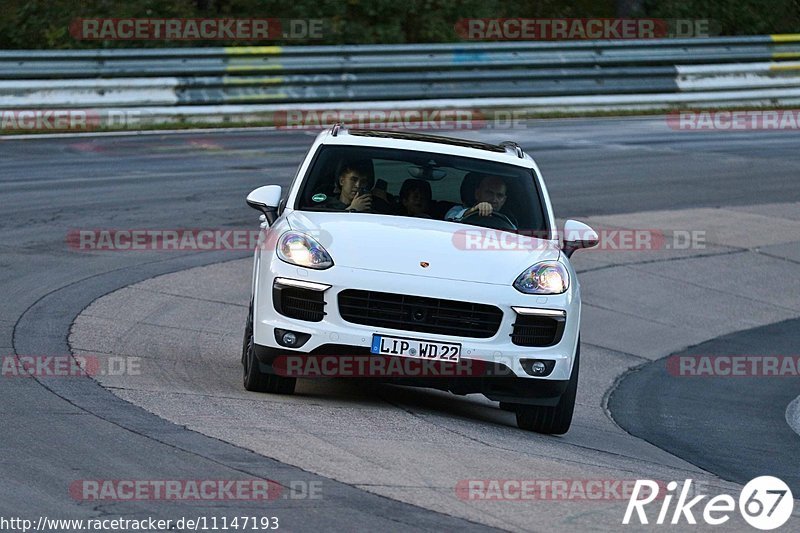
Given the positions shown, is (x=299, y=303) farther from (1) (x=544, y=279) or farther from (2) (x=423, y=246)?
(1) (x=544, y=279)

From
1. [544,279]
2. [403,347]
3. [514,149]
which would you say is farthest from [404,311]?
[514,149]

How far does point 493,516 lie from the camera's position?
235 inches

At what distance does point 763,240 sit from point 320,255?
32.8 feet

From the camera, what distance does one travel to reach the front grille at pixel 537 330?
802 cm

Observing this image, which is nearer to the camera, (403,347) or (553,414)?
(403,347)

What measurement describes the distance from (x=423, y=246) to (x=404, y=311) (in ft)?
1.59

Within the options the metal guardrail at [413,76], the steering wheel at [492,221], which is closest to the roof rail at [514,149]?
the steering wheel at [492,221]

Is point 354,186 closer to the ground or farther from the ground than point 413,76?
closer to the ground

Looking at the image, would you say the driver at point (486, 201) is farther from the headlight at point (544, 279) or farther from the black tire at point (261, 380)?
the black tire at point (261, 380)

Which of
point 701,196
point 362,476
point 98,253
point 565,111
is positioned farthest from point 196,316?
point 565,111

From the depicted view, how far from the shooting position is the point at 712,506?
644cm

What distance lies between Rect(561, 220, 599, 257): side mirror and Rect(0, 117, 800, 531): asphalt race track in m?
1.19

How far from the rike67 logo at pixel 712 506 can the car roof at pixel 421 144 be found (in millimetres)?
2997

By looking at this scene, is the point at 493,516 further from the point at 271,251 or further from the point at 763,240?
the point at 763,240
